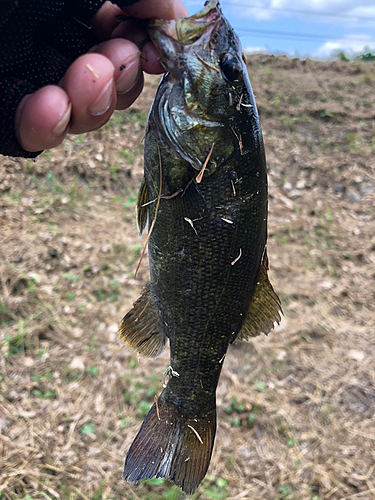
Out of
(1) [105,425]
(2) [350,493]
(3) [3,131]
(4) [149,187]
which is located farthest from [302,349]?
(3) [3,131]

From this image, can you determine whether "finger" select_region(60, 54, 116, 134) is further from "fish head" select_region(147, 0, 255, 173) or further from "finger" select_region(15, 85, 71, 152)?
"fish head" select_region(147, 0, 255, 173)

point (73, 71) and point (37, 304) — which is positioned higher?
point (73, 71)

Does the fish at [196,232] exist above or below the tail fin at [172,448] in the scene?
above

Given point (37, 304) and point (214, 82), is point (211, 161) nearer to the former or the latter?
point (214, 82)

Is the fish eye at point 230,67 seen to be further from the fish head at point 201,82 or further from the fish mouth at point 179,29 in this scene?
the fish mouth at point 179,29

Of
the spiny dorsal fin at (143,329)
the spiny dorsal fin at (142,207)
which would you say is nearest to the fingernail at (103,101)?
the spiny dorsal fin at (142,207)

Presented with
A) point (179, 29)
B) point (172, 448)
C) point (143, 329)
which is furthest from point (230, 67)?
point (172, 448)

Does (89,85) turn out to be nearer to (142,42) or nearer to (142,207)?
(142,42)
